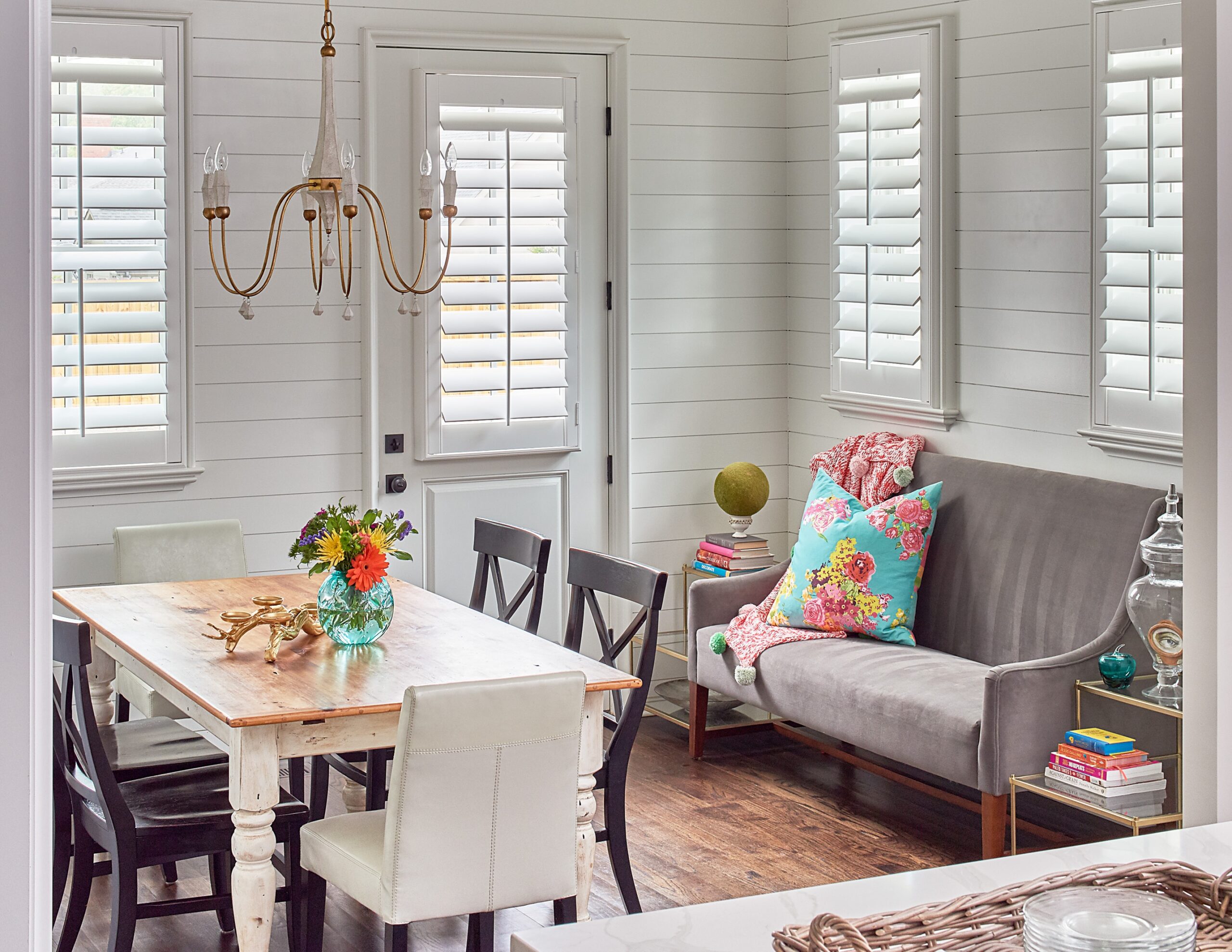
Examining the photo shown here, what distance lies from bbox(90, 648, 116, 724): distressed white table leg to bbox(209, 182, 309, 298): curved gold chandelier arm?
1.17 meters

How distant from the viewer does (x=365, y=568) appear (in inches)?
127

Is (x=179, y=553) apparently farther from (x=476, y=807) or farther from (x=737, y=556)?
(x=476, y=807)

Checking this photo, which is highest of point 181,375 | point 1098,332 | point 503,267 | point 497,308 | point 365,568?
point 503,267

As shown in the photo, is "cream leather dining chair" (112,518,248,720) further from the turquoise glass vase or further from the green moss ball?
the green moss ball

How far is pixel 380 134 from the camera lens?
16.1ft

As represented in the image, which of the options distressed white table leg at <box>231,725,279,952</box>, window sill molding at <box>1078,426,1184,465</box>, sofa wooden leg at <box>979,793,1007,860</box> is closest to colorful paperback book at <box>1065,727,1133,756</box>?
sofa wooden leg at <box>979,793,1007,860</box>

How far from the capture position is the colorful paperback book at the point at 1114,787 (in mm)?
3320

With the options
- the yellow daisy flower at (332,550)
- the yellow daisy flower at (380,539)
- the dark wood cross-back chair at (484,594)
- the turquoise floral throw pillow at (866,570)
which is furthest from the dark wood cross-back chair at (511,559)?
the turquoise floral throw pillow at (866,570)

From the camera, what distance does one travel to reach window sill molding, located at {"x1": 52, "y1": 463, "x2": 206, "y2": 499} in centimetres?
450

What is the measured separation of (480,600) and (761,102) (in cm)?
242

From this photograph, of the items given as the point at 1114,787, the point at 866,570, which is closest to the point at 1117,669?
the point at 1114,787

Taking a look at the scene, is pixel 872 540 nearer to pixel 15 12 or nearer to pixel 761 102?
pixel 761 102

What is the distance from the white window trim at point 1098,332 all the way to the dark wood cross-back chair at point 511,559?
1604mm

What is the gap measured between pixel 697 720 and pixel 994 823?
4.60 ft
